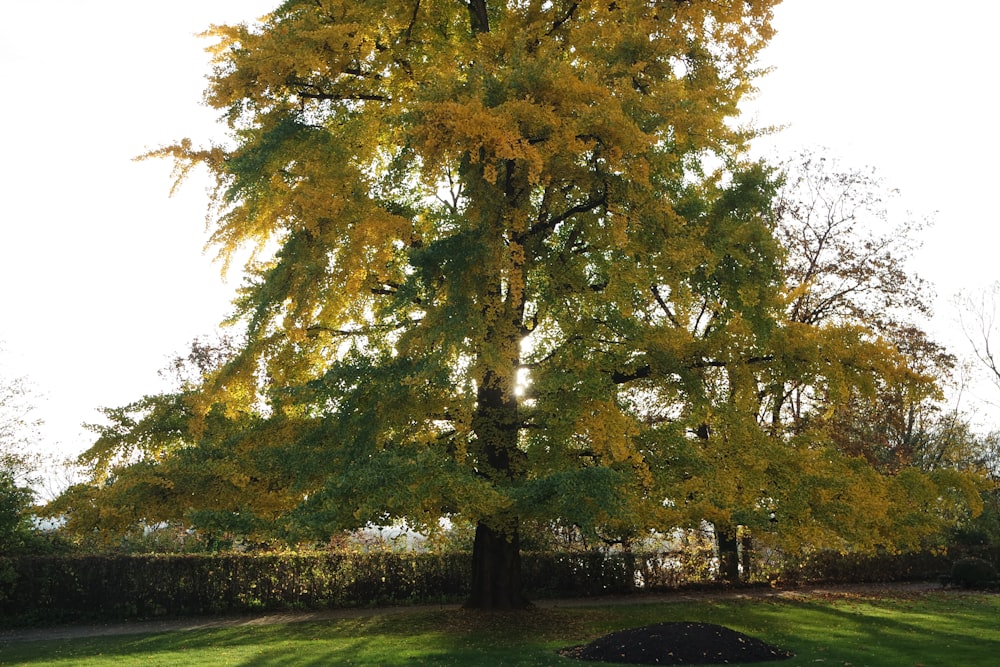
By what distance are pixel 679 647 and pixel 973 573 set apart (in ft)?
47.9

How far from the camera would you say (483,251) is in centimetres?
1080

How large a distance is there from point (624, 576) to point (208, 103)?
13704mm

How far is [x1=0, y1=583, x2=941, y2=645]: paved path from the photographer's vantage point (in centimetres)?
1537

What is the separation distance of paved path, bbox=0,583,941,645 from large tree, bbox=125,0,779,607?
4.38m

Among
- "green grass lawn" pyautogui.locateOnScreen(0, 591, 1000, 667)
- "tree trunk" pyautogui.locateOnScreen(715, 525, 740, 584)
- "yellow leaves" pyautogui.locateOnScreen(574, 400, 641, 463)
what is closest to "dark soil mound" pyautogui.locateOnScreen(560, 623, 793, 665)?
"green grass lawn" pyautogui.locateOnScreen(0, 591, 1000, 667)

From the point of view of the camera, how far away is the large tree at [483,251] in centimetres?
1046

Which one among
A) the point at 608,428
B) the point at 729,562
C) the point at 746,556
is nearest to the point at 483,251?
the point at 608,428

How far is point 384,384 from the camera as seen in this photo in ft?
37.0

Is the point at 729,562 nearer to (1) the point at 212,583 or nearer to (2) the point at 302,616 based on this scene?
(2) the point at 302,616

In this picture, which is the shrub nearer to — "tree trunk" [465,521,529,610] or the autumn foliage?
A: the autumn foliage

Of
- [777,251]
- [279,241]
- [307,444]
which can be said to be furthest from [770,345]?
[279,241]

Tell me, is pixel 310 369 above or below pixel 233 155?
below

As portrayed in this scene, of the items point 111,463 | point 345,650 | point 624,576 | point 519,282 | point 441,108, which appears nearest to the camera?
point 441,108

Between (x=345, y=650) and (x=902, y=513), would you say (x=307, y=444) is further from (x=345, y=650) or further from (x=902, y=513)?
(x=902, y=513)
